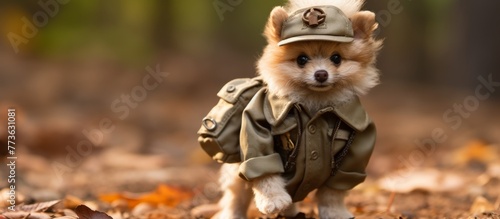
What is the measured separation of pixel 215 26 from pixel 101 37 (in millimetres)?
5614

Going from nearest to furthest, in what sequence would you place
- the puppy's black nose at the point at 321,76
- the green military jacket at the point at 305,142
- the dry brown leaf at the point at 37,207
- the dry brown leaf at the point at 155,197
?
the puppy's black nose at the point at 321,76
the green military jacket at the point at 305,142
the dry brown leaf at the point at 37,207
the dry brown leaf at the point at 155,197

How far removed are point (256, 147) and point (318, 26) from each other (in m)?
0.77

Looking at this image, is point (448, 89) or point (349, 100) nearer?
point (349, 100)

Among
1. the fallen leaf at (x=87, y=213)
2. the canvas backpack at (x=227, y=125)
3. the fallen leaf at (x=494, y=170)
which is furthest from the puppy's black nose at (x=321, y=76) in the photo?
the fallen leaf at (x=494, y=170)

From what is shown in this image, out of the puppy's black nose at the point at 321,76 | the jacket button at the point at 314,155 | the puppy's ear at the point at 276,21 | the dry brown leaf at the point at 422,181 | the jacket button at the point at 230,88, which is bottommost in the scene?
the dry brown leaf at the point at 422,181

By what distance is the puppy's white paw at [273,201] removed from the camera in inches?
153

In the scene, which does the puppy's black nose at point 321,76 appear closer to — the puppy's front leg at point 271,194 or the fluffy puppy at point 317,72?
the fluffy puppy at point 317,72

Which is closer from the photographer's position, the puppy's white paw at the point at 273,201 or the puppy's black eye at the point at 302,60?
the puppy's white paw at the point at 273,201

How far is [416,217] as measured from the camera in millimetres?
4766

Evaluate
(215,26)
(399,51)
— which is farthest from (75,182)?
(215,26)

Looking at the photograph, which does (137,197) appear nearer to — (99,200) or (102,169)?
(99,200)

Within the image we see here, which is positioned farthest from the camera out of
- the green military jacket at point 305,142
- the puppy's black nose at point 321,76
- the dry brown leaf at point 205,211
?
the dry brown leaf at point 205,211

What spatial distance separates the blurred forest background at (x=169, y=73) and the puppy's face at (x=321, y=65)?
2791 millimetres

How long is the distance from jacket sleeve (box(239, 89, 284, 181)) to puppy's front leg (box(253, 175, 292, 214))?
65 millimetres
